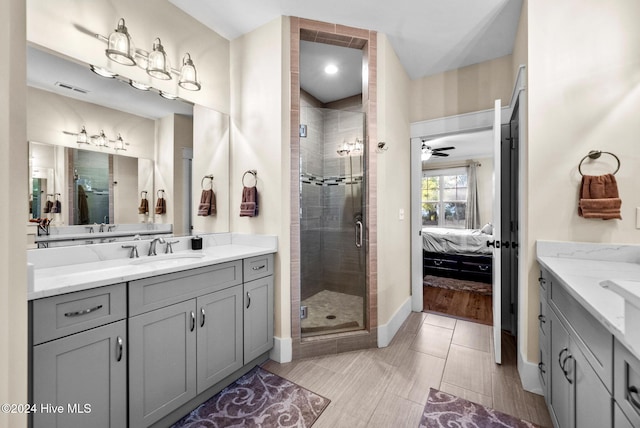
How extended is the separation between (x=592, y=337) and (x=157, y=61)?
2737 millimetres

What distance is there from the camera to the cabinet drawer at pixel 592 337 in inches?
34.0

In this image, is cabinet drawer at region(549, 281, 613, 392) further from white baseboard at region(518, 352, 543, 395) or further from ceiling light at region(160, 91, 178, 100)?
ceiling light at region(160, 91, 178, 100)

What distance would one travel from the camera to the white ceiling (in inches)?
81.4

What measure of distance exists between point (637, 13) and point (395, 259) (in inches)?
91.3

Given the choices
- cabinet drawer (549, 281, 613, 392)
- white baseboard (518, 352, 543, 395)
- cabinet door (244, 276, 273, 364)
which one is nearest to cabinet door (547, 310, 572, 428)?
cabinet drawer (549, 281, 613, 392)

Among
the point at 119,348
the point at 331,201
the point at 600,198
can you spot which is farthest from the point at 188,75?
the point at 600,198

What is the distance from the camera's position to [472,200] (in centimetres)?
688

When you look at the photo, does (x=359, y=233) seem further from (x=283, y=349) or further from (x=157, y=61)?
(x=157, y=61)

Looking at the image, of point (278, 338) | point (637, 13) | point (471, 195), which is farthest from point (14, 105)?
point (471, 195)

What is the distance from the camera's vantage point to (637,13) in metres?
1.65

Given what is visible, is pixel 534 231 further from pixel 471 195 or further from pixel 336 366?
pixel 471 195

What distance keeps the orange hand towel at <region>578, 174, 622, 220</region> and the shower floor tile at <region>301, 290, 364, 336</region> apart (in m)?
1.71

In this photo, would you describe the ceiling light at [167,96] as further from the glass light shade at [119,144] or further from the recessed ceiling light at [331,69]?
the recessed ceiling light at [331,69]

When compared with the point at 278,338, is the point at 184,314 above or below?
above
